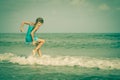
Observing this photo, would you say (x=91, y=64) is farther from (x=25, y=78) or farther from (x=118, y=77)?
(x=25, y=78)

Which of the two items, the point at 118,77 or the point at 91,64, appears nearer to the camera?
the point at 118,77

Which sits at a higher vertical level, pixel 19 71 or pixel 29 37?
pixel 29 37

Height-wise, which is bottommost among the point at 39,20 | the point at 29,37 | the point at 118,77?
the point at 118,77

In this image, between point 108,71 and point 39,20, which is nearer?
point 108,71

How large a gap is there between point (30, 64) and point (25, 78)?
3091 millimetres

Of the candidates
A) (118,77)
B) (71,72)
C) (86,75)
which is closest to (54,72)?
(71,72)

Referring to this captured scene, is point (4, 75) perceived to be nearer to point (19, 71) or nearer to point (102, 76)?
point (19, 71)

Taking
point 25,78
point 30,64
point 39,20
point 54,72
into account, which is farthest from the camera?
point 30,64

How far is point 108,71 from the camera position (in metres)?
9.28

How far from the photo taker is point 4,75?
8508mm

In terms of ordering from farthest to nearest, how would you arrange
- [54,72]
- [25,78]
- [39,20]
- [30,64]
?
[30,64] < [39,20] < [54,72] < [25,78]

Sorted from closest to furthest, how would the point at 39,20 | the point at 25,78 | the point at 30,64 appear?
the point at 25,78 → the point at 39,20 → the point at 30,64

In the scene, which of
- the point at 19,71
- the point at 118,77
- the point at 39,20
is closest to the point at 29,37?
the point at 39,20

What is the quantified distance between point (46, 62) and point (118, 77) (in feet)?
14.1
